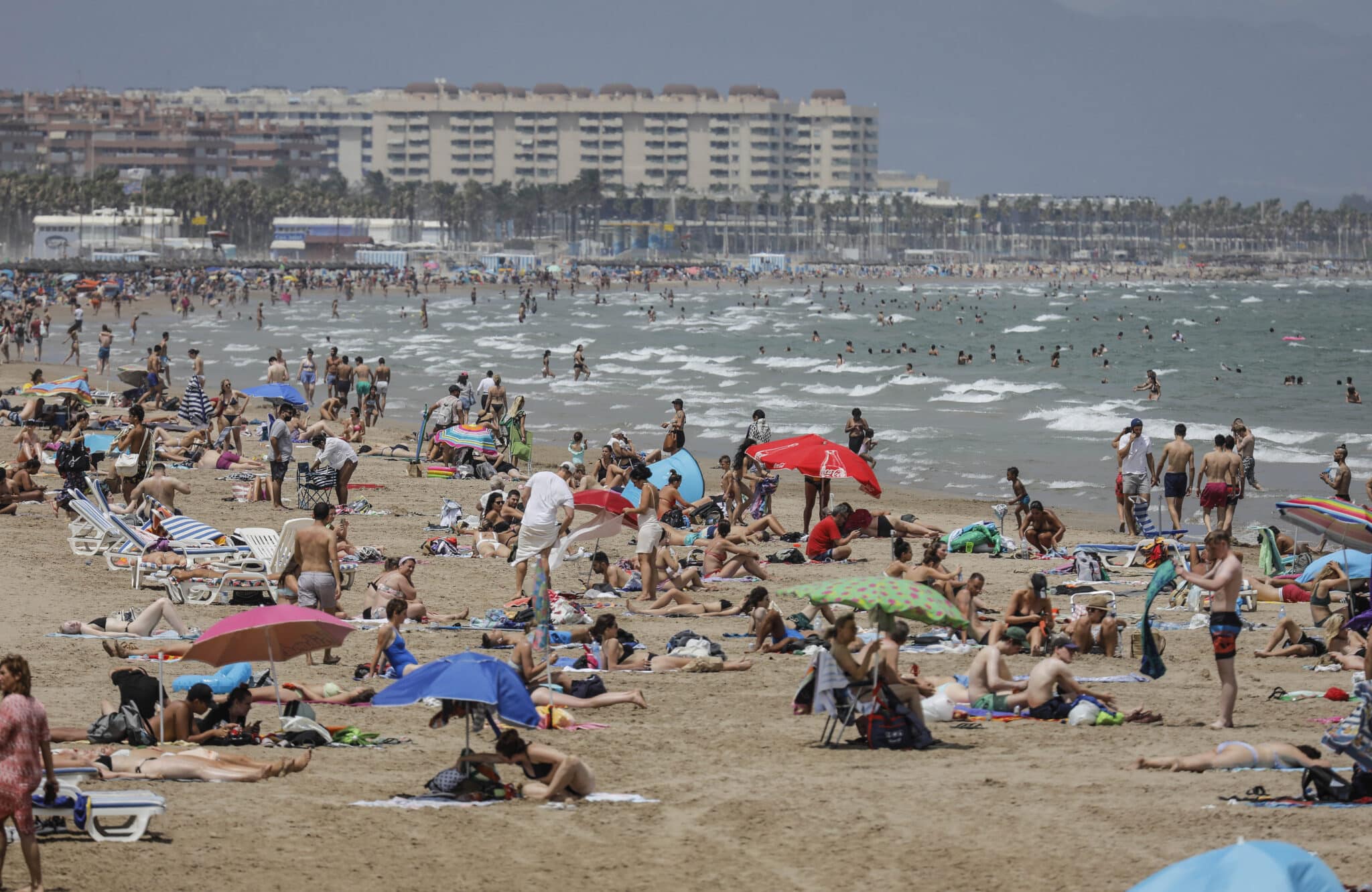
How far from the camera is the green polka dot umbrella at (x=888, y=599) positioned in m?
9.48

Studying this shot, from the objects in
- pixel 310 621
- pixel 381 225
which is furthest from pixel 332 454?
pixel 381 225

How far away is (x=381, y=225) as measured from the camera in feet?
501

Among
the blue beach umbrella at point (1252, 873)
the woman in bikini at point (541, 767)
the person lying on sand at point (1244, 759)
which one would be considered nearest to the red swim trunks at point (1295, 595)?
the person lying on sand at point (1244, 759)

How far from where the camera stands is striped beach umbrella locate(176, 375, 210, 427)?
951 inches

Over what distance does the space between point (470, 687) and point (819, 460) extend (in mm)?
9018

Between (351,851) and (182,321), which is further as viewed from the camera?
(182,321)

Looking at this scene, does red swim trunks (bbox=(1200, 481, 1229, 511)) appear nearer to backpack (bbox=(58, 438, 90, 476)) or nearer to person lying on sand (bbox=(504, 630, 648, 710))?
person lying on sand (bbox=(504, 630, 648, 710))

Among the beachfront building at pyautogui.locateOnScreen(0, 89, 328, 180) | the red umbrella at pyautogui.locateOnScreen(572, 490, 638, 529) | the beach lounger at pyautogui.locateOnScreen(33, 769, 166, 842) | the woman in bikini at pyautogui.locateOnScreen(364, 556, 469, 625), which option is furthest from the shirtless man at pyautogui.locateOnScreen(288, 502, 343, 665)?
the beachfront building at pyautogui.locateOnScreen(0, 89, 328, 180)

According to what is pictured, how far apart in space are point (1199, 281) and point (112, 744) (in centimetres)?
18036

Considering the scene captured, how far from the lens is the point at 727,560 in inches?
599

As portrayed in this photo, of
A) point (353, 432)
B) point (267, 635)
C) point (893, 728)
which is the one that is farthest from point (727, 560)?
point (353, 432)

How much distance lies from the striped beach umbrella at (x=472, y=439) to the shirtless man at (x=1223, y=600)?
13538 millimetres

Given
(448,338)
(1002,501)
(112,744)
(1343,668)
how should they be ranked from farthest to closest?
(448,338), (1002,501), (1343,668), (112,744)

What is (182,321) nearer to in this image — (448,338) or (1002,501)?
(448,338)
